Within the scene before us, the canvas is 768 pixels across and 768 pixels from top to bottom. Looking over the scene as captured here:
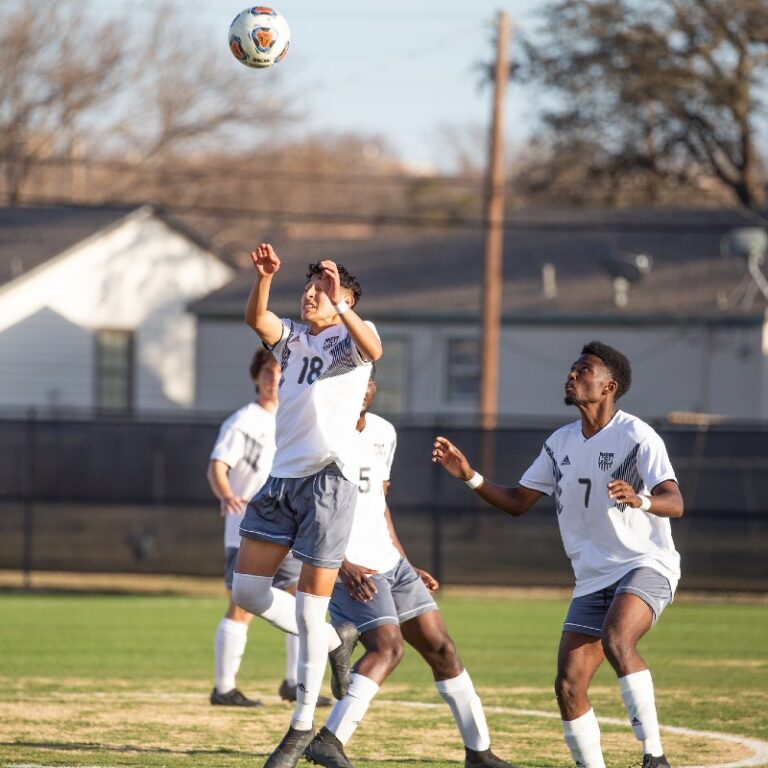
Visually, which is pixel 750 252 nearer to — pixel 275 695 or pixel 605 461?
pixel 275 695

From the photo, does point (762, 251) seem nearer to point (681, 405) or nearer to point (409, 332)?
point (681, 405)

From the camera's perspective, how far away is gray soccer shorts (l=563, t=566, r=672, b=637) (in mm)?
6754

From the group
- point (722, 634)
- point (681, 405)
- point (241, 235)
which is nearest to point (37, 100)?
point (241, 235)

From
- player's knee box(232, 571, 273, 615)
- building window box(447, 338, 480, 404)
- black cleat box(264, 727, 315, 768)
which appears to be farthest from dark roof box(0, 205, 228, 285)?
black cleat box(264, 727, 315, 768)

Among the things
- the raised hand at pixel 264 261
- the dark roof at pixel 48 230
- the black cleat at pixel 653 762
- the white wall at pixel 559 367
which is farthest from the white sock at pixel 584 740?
the dark roof at pixel 48 230

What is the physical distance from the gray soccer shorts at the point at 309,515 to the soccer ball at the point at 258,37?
132 inches

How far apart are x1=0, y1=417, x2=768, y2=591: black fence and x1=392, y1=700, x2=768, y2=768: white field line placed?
849cm

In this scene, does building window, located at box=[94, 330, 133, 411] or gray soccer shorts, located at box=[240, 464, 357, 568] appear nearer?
gray soccer shorts, located at box=[240, 464, 357, 568]

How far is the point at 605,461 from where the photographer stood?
6832 millimetres

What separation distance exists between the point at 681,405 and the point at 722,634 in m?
14.0

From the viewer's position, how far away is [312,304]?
705cm

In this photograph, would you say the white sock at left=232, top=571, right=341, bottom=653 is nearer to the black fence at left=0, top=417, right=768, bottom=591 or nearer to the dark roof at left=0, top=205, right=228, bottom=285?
the black fence at left=0, top=417, right=768, bottom=591

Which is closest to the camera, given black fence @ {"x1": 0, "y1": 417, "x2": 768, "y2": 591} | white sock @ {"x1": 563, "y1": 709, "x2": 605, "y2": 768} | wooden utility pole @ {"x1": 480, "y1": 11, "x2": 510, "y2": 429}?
white sock @ {"x1": 563, "y1": 709, "x2": 605, "y2": 768}

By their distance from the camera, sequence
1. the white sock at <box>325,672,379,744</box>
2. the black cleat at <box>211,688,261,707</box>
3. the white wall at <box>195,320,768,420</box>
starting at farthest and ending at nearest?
the white wall at <box>195,320,768,420</box> → the black cleat at <box>211,688,261,707</box> → the white sock at <box>325,672,379,744</box>
